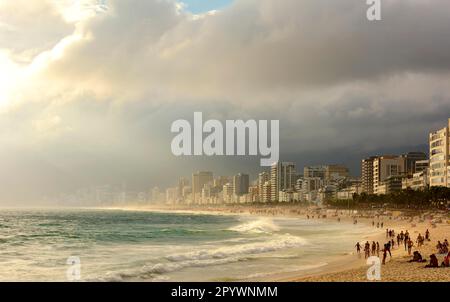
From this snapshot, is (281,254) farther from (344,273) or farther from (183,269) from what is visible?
(344,273)

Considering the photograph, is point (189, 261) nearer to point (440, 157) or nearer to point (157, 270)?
point (157, 270)

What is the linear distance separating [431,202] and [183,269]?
368ft

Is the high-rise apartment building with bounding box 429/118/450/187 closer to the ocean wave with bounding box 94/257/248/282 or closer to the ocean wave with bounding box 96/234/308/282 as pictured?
the ocean wave with bounding box 96/234/308/282

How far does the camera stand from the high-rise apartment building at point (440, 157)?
129 m

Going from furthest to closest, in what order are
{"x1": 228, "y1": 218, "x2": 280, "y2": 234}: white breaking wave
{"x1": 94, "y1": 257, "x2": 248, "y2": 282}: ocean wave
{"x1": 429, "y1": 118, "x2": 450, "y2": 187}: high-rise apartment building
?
{"x1": 429, "y1": 118, "x2": 450, "y2": 187}: high-rise apartment building, {"x1": 228, "y1": 218, "x2": 280, "y2": 234}: white breaking wave, {"x1": 94, "y1": 257, "x2": 248, "y2": 282}: ocean wave

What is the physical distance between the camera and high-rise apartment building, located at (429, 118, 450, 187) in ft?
422

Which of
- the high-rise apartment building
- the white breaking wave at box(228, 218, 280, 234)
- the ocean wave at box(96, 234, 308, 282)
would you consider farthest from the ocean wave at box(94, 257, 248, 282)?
the high-rise apartment building

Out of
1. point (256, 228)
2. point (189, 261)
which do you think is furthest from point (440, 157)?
point (189, 261)

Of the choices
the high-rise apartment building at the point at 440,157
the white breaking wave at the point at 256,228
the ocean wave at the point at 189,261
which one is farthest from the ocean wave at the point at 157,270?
the high-rise apartment building at the point at 440,157

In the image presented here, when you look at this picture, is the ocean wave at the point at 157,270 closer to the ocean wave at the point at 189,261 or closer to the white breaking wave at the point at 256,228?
the ocean wave at the point at 189,261
